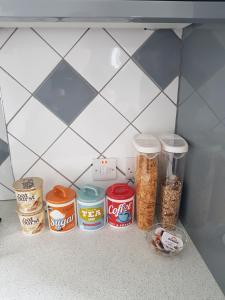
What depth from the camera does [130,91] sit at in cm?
86

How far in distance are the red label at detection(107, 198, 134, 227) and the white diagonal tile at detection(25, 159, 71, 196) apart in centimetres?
19

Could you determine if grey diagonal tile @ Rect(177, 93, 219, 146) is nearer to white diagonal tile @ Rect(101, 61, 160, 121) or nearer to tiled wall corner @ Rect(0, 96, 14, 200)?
white diagonal tile @ Rect(101, 61, 160, 121)

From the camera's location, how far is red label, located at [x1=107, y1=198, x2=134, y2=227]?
841mm

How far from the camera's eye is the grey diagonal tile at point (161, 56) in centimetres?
82

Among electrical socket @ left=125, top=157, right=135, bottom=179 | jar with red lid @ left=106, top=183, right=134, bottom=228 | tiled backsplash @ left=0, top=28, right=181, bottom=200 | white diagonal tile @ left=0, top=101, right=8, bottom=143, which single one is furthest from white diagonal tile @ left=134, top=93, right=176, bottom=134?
white diagonal tile @ left=0, top=101, right=8, bottom=143

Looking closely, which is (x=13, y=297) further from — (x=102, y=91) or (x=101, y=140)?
(x=102, y=91)

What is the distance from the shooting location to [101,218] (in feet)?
2.81

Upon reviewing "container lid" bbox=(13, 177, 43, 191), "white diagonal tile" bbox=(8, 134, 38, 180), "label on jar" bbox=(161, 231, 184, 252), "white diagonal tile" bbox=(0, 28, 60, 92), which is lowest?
"label on jar" bbox=(161, 231, 184, 252)

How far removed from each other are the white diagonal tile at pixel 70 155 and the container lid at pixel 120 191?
0.13 metres

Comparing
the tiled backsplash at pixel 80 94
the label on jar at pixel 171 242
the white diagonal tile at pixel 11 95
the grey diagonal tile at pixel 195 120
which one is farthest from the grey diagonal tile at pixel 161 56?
the label on jar at pixel 171 242

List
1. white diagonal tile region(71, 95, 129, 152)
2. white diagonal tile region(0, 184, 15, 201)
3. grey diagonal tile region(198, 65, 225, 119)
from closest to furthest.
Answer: grey diagonal tile region(198, 65, 225, 119) → white diagonal tile region(71, 95, 129, 152) → white diagonal tile region(0, 184, 15, 201)

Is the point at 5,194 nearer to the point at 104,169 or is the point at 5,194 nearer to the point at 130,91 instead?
the point at 104,169

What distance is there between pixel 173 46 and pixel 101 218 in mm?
597

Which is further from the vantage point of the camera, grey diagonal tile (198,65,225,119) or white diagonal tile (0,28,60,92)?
white diagonal tile (0,28,60,92)
